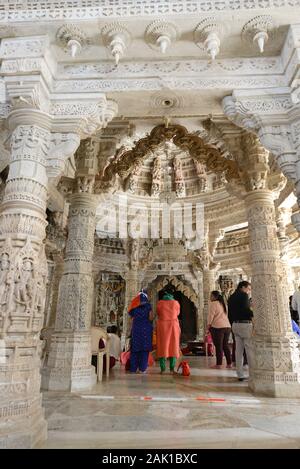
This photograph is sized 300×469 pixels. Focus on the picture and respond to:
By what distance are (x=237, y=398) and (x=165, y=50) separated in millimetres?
4280

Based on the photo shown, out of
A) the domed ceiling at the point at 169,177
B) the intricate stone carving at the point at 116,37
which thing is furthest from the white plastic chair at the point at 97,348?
the intricate stone carving at the point at 116,37

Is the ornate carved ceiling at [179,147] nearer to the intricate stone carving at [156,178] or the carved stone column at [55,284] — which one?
the carved stone column at [55,284]

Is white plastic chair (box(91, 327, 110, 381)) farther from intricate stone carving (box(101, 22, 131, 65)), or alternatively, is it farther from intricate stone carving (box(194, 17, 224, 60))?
intricate stone carving (box(194, 17, 224, 60))

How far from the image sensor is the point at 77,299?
16.4 feet

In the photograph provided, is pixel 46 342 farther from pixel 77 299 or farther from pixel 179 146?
pixel 179 146

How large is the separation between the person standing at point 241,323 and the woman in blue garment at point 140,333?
1.63m

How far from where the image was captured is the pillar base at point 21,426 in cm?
222

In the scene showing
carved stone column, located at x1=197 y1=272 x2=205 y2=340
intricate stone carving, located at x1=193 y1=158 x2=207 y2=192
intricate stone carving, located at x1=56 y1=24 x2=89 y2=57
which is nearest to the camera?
intricate stone carving, located at x1=56 y1=24 x2=89 y2=57

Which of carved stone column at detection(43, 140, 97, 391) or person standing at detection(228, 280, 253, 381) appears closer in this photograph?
carved stone column at detection(43, 140, 97, 391)

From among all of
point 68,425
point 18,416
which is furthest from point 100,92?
point 68,425

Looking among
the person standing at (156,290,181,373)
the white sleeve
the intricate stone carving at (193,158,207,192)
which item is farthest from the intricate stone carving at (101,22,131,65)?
the intricate stone carving at (193,158,207,192)

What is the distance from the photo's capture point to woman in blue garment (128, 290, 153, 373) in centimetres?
578

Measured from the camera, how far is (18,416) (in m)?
2.35

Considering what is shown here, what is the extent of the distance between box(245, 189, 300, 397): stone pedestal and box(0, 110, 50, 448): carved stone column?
10.5 ft
